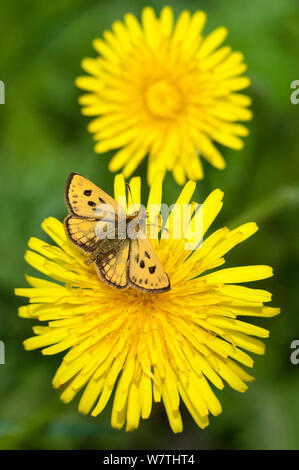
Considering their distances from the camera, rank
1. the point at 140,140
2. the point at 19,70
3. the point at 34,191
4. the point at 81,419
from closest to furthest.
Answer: the point at 140,140
the point at 81,419
the point at 34,191
the point at 19,70

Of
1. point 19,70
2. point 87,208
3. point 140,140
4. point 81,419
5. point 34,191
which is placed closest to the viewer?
point 87,208

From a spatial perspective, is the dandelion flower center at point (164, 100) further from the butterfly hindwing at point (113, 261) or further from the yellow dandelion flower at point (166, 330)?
the butterfly hindwing at point (113, 261)


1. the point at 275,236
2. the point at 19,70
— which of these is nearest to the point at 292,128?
the point at 275,236

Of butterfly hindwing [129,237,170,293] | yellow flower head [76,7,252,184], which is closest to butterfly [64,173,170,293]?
butterfly hindwing [129,237,170,293]

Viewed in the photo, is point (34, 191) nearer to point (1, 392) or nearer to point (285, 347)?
point (1, 392)

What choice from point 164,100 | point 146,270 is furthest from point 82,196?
point 164,100

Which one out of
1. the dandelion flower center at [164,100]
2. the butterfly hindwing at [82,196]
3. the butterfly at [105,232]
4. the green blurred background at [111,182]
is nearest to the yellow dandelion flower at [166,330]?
the butterfly at [105,232]

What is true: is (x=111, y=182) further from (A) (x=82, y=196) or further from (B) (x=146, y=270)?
(B) (x=146, y=270)

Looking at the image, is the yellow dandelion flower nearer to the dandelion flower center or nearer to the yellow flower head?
the yellow flower head

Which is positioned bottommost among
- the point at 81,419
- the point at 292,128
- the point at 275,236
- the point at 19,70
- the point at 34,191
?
the point at 81,419
